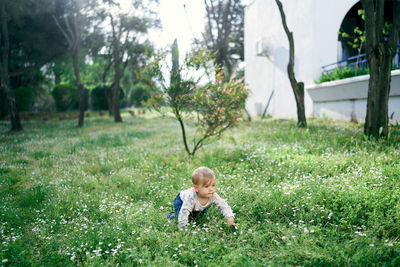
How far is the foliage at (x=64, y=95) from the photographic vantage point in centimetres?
2820

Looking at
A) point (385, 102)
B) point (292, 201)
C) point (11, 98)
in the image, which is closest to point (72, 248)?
point (292, 201)

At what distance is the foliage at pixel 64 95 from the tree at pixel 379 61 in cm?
2771

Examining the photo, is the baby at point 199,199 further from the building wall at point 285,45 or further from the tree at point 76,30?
the tree at point 76,30

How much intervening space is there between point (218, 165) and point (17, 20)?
1706cm

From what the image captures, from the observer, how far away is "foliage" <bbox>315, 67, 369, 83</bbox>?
10.9m

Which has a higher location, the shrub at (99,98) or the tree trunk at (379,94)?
the shrub at (99,98)

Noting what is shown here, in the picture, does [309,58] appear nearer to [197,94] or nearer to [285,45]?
[285,45]

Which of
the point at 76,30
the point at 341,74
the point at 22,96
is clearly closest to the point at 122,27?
the point at 76,30

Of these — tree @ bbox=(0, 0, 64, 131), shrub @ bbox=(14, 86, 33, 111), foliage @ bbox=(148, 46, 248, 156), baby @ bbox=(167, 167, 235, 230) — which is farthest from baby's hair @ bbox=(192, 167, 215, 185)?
shrub @ bbox=(14, 86, 33, 111)

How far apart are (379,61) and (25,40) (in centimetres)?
2015

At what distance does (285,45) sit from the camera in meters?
16.5

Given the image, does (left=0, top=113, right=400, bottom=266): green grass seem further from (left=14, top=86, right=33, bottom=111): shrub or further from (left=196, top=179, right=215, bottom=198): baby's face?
(left=14, top=86, right=33, bottom=111): shrub

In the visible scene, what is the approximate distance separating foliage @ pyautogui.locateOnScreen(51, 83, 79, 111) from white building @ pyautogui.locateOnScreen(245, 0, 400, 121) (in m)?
18.9

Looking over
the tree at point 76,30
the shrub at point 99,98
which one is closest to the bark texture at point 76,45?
the tree at point 76,30
